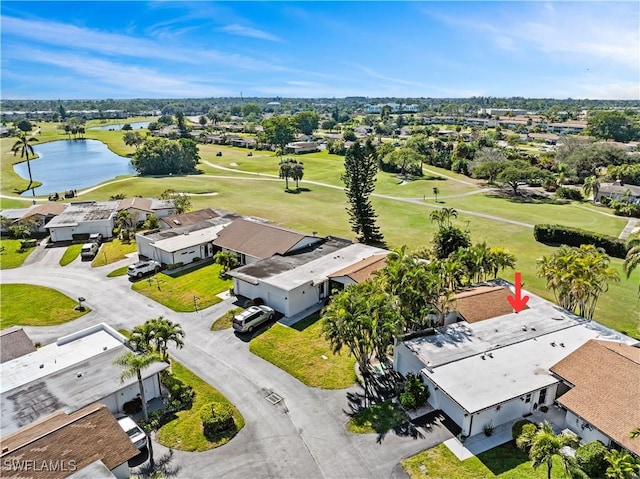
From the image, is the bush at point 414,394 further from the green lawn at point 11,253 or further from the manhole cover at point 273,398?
the green lawn at point 11,253

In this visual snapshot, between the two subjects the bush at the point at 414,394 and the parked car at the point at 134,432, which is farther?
the bush at the point at 414,394

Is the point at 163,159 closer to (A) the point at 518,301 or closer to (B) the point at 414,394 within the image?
(A) the point at 518,301

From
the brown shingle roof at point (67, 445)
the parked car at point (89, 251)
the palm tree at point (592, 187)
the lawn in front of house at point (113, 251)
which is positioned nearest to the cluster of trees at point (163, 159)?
the lawn in front of house at point (113, 251)

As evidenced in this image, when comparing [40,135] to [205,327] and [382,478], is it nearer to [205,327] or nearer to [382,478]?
[205,327]

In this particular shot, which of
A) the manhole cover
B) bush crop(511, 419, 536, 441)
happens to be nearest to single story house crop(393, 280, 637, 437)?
bush crop(511, 419, 536, 441)

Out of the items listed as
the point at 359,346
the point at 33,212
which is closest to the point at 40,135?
the point at 33,212

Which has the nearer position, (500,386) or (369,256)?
(500,386)

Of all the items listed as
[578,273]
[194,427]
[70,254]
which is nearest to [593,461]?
[578,273]
